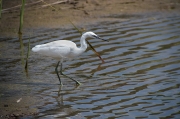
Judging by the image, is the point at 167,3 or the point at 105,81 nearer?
the point at 105,81

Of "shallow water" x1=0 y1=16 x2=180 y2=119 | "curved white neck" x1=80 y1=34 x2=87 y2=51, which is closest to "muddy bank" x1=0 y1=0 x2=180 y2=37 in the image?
"shallow water" x1=0 y1=16 x2=180 y2=119

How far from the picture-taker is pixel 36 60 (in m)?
10.2

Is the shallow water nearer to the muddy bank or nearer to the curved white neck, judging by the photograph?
the curved white neck

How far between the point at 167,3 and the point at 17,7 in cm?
410

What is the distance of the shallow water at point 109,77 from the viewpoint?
7250 millimetres

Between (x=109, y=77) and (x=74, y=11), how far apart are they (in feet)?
17.0

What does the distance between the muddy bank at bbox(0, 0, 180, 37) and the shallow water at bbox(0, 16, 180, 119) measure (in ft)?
2.64

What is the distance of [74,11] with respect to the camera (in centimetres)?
1373

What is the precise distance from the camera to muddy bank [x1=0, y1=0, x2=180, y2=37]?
42.8 ft

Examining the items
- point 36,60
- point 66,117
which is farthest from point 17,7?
point 66,117

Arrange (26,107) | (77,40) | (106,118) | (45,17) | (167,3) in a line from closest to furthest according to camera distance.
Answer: (106,118), (26,107), (77,40), (45,17), (167,3)

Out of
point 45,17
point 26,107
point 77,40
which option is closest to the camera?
point 26,107

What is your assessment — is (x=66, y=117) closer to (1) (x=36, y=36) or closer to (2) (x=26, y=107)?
(2) (x=26, y=107)

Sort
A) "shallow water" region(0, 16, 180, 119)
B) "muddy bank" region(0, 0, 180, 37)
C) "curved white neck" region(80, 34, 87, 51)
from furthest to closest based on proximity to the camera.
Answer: "muddy bank" region(0, 0, 180, 37), "curved white neck" region(80, 34, 87, 51), "shallow water" region(0, 16, 180, 119)
